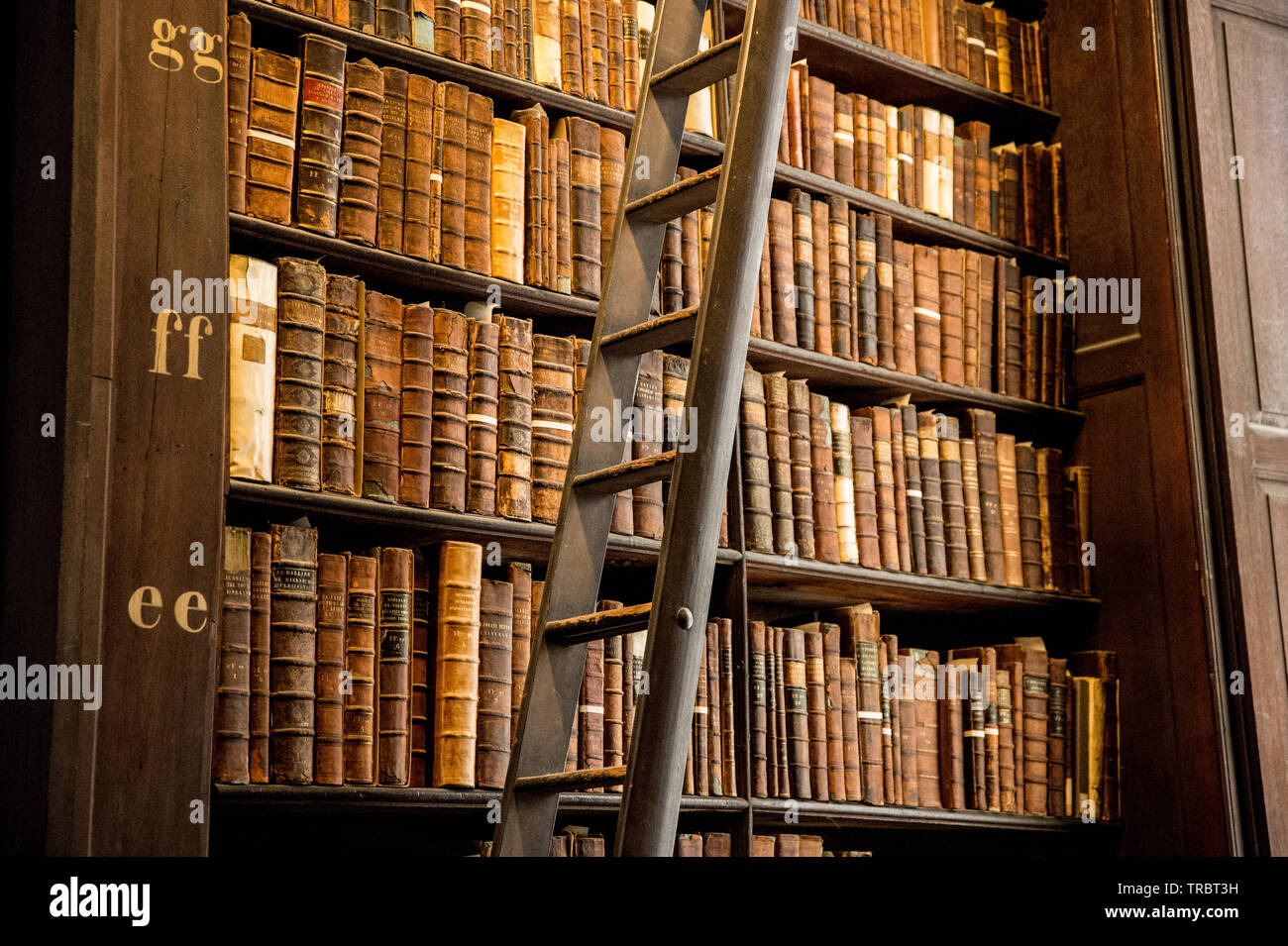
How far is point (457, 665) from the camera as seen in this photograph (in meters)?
2.28

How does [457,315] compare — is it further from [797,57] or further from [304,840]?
[797,57]

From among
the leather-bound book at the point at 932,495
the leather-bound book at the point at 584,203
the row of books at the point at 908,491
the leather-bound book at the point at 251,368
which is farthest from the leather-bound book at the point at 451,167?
the leather-bound book at the point at 932,495

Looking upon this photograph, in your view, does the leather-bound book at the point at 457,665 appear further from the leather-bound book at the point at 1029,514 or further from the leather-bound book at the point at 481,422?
the leather-bound book at the point at 1029,514

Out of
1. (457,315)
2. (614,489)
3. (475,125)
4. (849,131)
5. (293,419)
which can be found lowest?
(614,489)

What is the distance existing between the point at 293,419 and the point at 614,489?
518 mm

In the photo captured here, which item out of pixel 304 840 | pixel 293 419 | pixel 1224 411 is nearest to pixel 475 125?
A: pixel 293 419

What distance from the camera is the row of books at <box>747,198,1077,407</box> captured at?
2.82 meters

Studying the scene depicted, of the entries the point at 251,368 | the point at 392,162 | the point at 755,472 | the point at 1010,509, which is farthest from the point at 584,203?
the point at 1010,509

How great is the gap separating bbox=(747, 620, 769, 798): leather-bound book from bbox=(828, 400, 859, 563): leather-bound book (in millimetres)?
275

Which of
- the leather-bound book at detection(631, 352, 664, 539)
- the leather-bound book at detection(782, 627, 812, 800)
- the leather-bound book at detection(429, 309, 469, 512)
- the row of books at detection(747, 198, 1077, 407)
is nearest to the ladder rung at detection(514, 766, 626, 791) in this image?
the leather-bound book at detection(429, 309, 469, 512)

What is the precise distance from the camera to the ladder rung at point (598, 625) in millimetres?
1878

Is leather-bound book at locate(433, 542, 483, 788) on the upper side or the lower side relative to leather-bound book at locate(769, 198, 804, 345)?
lower

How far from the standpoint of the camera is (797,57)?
10.00 ft

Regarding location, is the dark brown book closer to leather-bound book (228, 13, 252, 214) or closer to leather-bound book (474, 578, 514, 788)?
leather-bound book (474, 578, 514, 788)
